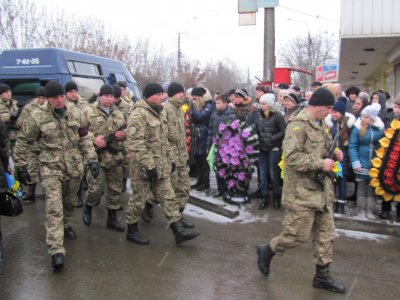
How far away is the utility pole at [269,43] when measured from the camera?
12.3m

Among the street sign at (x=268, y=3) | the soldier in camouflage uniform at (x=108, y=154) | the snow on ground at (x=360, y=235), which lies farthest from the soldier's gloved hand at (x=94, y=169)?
the street sign at (x=268, y=3)

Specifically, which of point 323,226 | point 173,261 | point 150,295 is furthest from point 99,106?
point 323,226

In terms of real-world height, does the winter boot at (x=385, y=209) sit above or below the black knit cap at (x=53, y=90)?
below

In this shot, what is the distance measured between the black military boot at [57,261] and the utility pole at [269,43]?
30.4ft

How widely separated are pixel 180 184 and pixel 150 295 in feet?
7.26

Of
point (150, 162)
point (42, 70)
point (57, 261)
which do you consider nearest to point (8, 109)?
point (42, 70)

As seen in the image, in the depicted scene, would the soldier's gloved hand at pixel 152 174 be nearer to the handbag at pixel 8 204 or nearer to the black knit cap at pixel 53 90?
the black knit cap at pixel 53 90

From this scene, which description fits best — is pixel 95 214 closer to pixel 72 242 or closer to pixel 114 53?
pixel 72 242

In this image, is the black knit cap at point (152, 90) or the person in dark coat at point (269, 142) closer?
the black knit cap at point (152, 90)

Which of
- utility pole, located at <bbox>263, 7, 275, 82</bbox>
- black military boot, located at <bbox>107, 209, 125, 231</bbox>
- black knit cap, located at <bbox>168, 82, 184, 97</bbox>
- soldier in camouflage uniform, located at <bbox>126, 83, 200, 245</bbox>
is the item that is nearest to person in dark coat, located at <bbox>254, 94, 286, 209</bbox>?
black knit cap, located at <bbox>168, 82, 184, 97</bbox>

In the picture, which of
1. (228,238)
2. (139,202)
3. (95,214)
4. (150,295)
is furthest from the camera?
(95,214)

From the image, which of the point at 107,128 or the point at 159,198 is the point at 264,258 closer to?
the point at 159,198

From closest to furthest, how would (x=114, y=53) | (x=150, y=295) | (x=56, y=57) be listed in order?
(x=150, y=295) < (x=56, y=57) < (x=114, y=53)

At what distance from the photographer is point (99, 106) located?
580 cm
